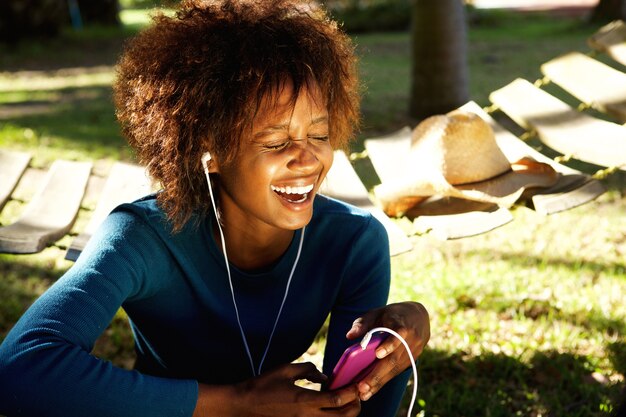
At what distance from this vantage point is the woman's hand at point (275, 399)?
1817mm

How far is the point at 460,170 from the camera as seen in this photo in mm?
3424

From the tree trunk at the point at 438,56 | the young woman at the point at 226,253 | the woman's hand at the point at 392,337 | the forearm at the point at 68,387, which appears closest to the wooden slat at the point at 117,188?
the young woman at the point at 226,253

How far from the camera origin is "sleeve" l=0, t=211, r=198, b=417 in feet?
5.76

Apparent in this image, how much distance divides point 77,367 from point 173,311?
433 mm

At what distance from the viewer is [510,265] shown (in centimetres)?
408

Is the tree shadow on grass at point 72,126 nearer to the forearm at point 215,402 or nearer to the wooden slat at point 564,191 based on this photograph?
the wooden slat at point 564,191

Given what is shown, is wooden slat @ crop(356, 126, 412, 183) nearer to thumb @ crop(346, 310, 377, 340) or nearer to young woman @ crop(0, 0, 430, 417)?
young woman @ crop(0, 0, 430, 417)

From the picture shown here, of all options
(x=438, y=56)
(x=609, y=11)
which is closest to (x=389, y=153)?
(x=438, y=56)

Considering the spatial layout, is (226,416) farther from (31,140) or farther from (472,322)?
(31,140)

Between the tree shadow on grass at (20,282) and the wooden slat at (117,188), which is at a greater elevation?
the wooden slat at (117,188)

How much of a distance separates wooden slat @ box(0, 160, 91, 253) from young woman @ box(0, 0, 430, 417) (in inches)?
25.4

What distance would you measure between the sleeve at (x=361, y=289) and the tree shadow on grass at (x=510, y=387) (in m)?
0.68

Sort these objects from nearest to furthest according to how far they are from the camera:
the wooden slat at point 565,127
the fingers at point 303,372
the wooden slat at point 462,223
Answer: the fingers at point 303,372
the wooden slat at point 462,223
the wooden slat at point 565,127

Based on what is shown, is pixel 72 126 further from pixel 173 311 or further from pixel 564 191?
pixel 173 311
